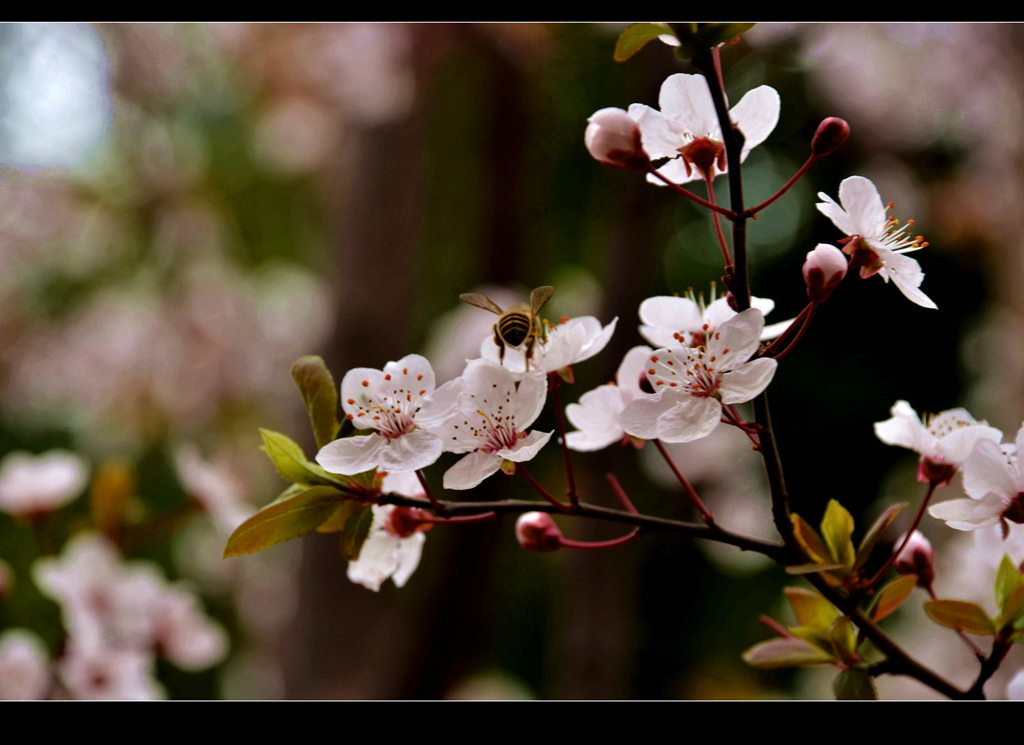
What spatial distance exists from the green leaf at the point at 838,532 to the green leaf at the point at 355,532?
243mm

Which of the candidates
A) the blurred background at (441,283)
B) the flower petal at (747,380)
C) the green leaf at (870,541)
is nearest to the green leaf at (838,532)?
the green leaf at (870,541)

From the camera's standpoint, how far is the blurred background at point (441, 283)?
155cm

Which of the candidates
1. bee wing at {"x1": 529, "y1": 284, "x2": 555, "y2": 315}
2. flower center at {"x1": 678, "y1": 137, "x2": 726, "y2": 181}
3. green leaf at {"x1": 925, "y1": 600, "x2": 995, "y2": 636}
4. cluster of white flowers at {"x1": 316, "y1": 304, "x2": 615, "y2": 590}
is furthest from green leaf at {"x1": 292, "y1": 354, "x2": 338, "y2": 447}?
green leaf at {"x1": 925, "y1": 600, "x2": 995, "y2": 636}

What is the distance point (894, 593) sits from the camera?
0.45m

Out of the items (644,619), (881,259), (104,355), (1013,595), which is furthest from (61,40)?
(644,619)

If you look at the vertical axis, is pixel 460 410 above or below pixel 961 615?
above

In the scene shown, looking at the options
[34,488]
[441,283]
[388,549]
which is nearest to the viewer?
[388,549]

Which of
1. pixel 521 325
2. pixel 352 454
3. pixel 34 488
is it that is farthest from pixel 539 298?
pixel 34 488

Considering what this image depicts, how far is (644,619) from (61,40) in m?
2.61

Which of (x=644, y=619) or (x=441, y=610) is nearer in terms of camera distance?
(x=441, y=610)

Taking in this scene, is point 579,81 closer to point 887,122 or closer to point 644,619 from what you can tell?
point 887,122

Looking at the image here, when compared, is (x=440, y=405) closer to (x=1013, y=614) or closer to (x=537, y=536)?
(x=537, y=536)

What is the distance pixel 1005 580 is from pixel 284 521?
404 mm
